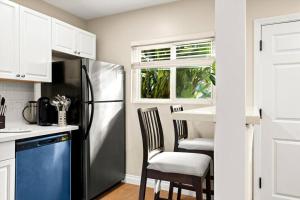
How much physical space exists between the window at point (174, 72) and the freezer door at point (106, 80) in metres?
0.26

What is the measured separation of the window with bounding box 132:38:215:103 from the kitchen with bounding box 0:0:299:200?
1 centimetres

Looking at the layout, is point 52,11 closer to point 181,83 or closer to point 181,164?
point 181,83

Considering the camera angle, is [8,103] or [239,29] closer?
[239,29]

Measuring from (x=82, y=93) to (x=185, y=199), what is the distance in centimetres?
182

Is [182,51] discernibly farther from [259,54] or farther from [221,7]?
[221,7]

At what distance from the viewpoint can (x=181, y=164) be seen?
1.63m

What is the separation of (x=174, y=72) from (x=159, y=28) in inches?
26.1

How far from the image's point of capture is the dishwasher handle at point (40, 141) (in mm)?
1904

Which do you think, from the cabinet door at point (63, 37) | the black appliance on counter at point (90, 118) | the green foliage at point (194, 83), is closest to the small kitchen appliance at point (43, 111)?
the black appliance on counter at point (90, 118)

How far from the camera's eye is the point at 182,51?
303 cm

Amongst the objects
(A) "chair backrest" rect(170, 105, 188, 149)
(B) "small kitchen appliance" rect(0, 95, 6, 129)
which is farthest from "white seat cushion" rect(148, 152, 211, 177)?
(B) "small kitchen appliance" rect(0, 95, 6, 129)

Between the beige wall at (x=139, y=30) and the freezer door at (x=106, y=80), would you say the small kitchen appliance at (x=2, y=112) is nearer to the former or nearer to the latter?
the freezer door at (x=106, y=80)

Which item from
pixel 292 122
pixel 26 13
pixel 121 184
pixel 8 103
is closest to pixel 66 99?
pixel 8 103

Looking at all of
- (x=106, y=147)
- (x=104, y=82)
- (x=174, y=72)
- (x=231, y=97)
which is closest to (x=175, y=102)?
(x=174, y=72)
